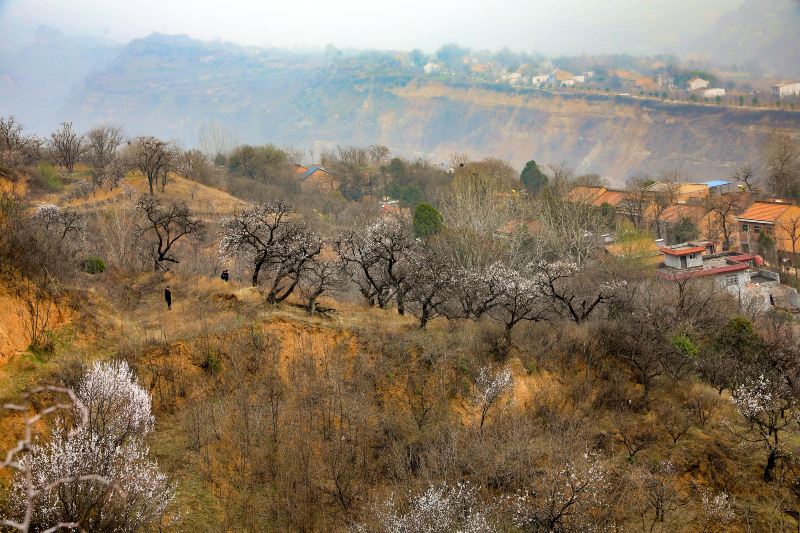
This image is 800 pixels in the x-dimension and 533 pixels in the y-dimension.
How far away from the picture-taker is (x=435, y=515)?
14266 mm

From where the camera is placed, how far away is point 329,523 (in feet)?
56.3

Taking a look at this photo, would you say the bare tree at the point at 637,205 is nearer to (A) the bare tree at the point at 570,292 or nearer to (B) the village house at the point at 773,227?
(B) the village house at the point at 773,227

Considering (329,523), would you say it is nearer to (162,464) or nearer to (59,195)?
(162,464)

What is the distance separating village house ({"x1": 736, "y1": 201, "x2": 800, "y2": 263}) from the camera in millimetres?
50500

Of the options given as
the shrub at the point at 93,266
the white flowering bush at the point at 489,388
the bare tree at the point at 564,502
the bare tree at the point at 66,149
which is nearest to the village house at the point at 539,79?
the bare tree at the point at 66,149

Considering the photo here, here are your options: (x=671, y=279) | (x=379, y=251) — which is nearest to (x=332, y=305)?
(x=379, y=251)

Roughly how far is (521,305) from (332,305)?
8739 mm

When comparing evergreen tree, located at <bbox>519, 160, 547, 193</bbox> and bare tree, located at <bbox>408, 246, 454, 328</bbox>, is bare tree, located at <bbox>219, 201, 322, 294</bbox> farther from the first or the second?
evergreen tree, located at <bbox>519, 160, 547, 193</bbox>

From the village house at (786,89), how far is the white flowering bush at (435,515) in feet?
343

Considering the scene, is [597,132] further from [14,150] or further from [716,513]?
[716,513]

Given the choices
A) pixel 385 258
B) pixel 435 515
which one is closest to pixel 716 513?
pixel 435 515

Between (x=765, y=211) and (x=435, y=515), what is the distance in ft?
171

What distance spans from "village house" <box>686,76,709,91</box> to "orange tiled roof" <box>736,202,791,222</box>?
248 feet

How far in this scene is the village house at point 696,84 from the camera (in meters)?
121
